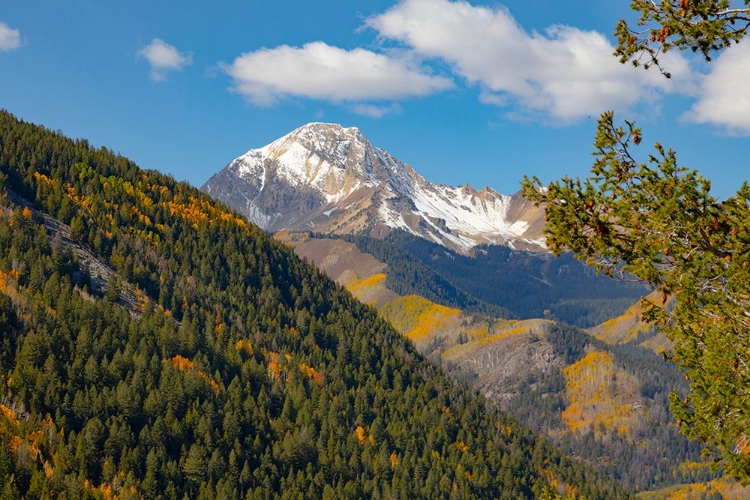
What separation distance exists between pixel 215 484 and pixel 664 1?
495ft

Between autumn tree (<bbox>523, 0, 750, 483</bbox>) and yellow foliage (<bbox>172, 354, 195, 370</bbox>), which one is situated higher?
autumn tree (<bbox>523, 0, 750, 483</bbox>)

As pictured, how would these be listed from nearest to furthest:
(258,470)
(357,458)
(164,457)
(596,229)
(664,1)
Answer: (664,1)
(596,229)
(164,457)
(258,470)
(357,458)

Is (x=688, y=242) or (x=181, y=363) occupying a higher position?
(x=688, y=242)

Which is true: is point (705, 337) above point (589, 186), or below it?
below

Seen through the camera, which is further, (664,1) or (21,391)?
(21,391)

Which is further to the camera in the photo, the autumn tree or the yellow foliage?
the yellow foliage

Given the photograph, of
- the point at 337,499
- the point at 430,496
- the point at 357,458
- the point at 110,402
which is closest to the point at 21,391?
the point at 110,402

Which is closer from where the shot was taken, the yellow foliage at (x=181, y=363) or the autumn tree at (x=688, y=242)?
the autumn tree at (x=688, y=242)

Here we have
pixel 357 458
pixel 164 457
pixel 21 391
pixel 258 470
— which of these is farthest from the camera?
pixel 357 458

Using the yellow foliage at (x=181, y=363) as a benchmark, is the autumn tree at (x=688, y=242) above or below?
above

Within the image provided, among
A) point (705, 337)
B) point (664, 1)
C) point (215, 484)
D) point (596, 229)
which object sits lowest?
point (215, 484)

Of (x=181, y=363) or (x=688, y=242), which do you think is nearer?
(x=688, y=242)

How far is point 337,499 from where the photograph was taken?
175 m

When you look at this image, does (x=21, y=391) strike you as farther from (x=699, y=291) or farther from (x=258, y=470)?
(x=699, y=291)
